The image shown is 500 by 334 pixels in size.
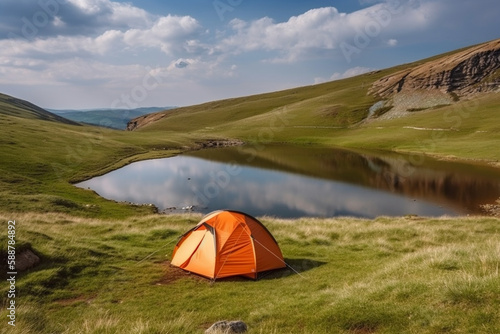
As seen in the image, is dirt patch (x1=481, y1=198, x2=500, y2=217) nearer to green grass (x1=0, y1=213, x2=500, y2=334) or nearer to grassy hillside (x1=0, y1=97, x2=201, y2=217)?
green grass (x1=0, y1=213, x2=500, y2=334)

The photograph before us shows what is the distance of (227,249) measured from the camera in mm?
17594

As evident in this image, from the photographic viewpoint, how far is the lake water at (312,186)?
44.3m

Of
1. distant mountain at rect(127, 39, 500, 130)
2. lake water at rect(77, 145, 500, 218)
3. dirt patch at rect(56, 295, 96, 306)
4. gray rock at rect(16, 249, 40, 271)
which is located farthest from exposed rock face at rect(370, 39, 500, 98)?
gray rock at rect(16, 249, 40, 271)

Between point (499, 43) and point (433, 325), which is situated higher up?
point (499, 43)

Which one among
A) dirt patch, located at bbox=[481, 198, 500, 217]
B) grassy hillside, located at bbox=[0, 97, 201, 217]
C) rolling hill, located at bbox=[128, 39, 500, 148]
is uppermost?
rolling hill, located at bbox=[128, 39, 500, 148]

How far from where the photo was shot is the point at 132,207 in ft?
144

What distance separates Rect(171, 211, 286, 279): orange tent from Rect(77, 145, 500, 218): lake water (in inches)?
897

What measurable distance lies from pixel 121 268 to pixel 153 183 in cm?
4445

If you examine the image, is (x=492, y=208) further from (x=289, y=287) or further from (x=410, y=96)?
(x=410, y=96)

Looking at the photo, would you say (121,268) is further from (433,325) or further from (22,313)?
(433,325)

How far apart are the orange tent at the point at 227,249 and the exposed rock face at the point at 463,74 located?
15148 cm

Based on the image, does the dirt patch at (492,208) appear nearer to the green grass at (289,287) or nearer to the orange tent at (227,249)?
the green grass at (289,287)

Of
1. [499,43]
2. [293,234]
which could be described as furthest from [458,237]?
[499,43]

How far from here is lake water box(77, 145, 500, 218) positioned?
44.3m
